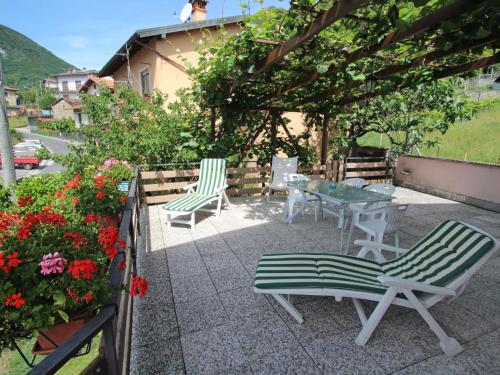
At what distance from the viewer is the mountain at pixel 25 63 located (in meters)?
64.8

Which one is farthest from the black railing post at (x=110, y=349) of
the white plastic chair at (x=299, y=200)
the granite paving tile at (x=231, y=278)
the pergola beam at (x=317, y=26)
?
the white plastic chair at (x=299, y=200)

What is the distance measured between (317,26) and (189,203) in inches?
123

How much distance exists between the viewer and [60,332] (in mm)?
1515

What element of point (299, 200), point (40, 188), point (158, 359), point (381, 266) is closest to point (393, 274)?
point (381, 266)

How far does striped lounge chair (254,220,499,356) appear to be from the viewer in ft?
6.68

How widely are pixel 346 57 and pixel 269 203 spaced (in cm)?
323

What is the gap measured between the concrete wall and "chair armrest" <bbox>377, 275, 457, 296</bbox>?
16.6 feet

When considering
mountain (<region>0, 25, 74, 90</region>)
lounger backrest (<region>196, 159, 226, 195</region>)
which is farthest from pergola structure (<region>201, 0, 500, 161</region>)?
mountain (<region>0, 25, 74, 90</region>)

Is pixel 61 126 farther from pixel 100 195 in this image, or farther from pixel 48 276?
pixel 48 276

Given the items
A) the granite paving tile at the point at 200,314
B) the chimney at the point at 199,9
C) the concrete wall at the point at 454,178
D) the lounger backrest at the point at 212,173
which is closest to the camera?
the granite paving tile at the point at 200,314

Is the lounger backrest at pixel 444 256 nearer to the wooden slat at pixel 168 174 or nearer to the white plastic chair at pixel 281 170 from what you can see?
the white plastic chair at pixel 281 170

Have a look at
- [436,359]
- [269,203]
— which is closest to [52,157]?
[269,203]

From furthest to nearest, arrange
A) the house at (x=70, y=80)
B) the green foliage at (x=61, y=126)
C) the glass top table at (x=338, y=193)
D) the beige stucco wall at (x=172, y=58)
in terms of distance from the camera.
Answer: the house at (x=70, y=80) < the beige stucco wall at (x=172, y=58) < the green foliage at (x=61, y=126) < the glass top table at (x=338, y=193)

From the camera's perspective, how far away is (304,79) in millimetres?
4594
